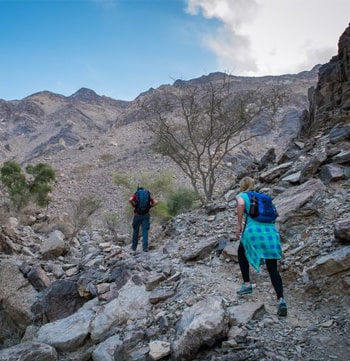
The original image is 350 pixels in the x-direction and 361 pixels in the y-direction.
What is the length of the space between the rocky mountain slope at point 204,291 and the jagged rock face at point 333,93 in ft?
1.29

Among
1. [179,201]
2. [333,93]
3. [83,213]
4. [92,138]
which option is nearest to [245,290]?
[333,93]

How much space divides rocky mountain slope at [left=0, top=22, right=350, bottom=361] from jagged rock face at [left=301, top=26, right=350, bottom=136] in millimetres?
392

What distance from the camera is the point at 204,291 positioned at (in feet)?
17.2

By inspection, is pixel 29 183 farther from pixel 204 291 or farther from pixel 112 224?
pixel 204 291

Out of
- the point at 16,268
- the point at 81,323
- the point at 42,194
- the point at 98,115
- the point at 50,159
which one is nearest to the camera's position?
the point at 81,323

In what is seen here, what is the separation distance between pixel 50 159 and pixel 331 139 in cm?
3643

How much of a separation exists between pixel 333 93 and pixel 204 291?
343 inches

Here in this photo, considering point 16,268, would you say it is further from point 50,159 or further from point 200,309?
point 50,159

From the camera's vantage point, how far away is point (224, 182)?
26.3 m

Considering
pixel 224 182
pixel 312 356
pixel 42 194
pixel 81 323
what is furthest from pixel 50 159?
pixel 312 356

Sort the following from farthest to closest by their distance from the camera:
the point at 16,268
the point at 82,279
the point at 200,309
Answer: the point at 16,268 < the point at 82,279 < the point at 200,309

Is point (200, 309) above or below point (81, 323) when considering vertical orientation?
above

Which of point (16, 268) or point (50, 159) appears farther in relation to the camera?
point (50, 159)

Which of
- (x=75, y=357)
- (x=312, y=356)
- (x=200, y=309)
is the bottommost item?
(x=75, y=357)
